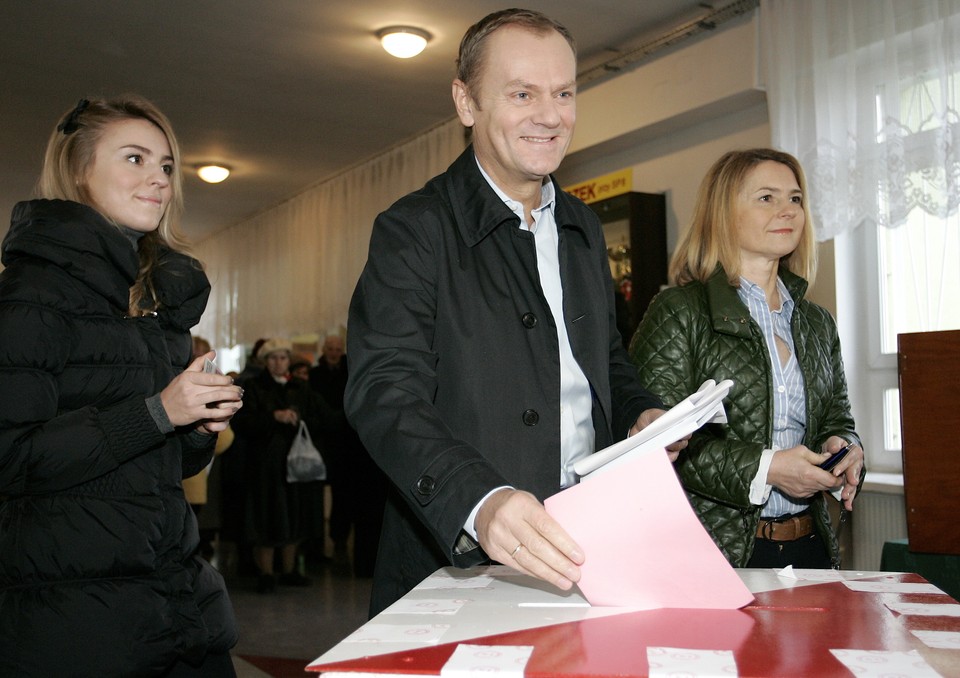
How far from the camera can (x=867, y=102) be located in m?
4.04

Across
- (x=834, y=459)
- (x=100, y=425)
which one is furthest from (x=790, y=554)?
(x=100, y=425)

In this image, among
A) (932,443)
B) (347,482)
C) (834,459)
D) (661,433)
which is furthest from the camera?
(347,482)

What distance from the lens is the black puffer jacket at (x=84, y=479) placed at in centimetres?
157

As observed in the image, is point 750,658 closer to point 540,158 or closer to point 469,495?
point 469,495

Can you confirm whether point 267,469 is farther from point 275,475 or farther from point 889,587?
point 889,587

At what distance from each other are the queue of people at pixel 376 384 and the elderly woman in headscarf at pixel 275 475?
376cm

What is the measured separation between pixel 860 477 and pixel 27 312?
1.80 metres

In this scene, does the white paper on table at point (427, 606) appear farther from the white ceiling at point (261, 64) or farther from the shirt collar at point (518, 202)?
the white ceiling at point (261, 64)

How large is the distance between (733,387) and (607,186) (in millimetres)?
3818

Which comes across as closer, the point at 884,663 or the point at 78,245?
the point at 884,663

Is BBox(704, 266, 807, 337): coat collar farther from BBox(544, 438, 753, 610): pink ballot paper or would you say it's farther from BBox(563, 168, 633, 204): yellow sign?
BBox(563, 168, 633, 204): yellow sign

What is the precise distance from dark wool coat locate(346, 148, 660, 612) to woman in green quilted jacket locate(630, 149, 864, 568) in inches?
19.5

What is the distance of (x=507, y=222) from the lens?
64.1 inches

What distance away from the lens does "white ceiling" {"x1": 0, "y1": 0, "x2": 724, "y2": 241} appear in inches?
202
